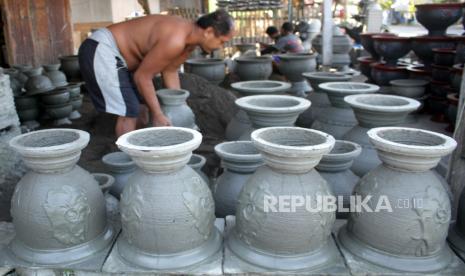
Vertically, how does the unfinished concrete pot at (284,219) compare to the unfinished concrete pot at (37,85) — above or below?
below

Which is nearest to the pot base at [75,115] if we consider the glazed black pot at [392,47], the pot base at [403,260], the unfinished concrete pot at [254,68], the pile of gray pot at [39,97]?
the pile of gray pot at [39,97]

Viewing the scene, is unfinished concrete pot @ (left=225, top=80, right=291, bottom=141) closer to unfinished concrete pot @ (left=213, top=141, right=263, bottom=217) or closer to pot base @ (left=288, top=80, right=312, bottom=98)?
unfinished concrete pot @ (left=213, top=141, right=263, bottom=217)

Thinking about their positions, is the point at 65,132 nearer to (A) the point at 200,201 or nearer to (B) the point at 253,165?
(A) the point at 200,201

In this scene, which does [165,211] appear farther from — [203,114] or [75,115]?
[75,115]

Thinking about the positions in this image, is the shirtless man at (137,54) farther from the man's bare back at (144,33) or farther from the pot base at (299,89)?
the pot base at (299,89)

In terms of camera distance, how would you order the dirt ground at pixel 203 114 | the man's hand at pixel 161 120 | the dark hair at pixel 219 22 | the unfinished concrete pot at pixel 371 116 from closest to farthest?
the unfinished concrete pot at pixel 371 116, the dark hair at pixel 219 22, the man's hand at pixel 161 120, the dirt ground at pixel 203 114

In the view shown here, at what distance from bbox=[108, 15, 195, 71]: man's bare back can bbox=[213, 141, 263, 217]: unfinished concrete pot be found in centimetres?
103

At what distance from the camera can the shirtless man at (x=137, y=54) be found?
114 inches

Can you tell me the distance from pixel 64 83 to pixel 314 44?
4.35m

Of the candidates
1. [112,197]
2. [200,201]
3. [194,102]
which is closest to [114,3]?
[194,102]

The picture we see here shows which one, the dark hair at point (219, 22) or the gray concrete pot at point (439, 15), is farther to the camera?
the gray concrete pot at point (439, 15)

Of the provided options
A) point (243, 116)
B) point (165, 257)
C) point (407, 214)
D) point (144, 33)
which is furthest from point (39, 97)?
point (407, 214)

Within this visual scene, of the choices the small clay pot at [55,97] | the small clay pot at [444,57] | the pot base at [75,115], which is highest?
the small clay pot at [444,57]

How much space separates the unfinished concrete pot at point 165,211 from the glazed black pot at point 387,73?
344 cm
